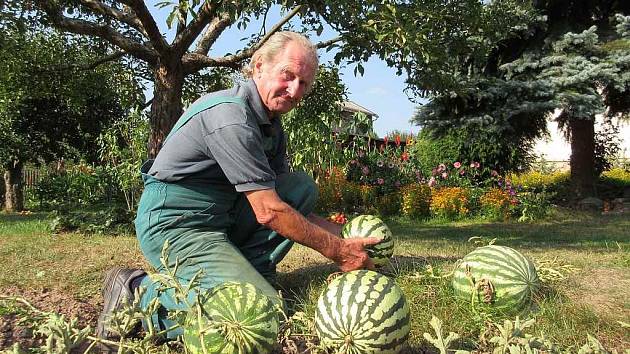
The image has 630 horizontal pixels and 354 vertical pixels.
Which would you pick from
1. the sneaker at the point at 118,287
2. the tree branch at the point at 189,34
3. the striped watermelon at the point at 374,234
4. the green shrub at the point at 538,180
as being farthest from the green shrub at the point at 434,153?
the sneaker at the point at 118,287

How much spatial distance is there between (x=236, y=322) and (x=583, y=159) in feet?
43.0

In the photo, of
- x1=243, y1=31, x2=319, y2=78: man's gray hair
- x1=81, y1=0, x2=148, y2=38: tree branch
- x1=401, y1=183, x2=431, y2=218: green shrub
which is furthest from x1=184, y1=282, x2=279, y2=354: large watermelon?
x1=401, y1=183, x2=431, y2=218: green shrub

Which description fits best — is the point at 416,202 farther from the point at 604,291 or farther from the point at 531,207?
the point at 604,291

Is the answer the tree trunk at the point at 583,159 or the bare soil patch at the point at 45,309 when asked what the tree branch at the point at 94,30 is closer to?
the bare soil patch at the point at 45,309

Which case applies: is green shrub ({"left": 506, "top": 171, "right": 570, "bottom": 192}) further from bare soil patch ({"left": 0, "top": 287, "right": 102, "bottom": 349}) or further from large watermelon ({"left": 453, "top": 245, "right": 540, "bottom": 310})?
bare soil patch ({"left": 0, "top": 287, "right": 102, "bottom": 349})

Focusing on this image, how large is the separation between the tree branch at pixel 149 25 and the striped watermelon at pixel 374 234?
460cm

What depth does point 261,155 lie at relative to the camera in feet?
8.41

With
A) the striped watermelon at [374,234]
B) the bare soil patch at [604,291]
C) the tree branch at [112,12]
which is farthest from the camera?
the tree branch at [112,12]

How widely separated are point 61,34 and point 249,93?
6.56m

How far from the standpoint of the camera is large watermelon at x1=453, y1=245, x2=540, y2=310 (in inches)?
92.6

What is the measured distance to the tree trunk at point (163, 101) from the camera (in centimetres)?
708

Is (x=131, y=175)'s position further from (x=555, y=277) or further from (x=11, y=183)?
(x=555, y=277)

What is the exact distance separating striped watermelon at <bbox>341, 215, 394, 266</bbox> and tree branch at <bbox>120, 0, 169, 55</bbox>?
460 centimetres

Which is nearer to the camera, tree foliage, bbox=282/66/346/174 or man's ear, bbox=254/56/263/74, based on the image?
man's ear, bbox=254/56/263/74
